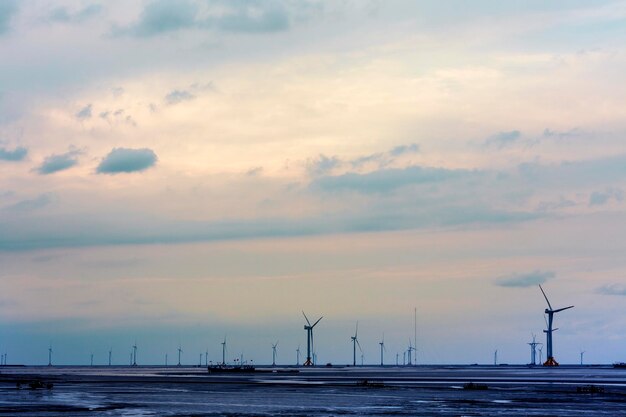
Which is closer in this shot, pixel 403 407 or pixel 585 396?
pixel 403 407

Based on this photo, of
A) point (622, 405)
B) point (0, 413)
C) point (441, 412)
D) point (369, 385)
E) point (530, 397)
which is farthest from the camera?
point (369, 385)

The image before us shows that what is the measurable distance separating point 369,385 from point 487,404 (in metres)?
72.0

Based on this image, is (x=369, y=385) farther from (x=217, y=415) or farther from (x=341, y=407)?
(x=217, y=415)

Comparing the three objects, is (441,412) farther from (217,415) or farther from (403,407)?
(217,415)

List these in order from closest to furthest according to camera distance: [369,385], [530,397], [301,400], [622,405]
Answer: [622,405], [301,400], [530,397], [369,385]

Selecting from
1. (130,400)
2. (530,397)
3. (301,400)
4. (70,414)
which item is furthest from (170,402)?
(530,397)

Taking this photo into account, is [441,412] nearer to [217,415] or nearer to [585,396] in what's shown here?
[217,415]

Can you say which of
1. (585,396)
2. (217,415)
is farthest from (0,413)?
(585,396)

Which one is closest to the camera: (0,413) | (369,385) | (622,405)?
(0,413)

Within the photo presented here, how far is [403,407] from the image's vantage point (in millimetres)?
113250

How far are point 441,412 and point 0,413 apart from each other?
45.8 meters

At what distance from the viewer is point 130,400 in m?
129

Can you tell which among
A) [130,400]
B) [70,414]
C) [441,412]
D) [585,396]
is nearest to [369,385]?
[585,396]

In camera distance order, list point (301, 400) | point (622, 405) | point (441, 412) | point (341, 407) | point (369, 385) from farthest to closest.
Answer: point (369, 385), point (301, 400), point (622, 405), point (341, 407), point (441, 412)
